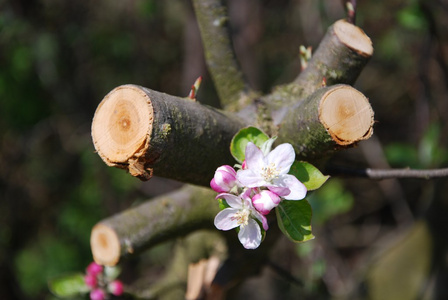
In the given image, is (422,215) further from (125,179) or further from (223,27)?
(125,179)

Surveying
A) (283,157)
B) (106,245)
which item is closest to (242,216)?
(283,157)

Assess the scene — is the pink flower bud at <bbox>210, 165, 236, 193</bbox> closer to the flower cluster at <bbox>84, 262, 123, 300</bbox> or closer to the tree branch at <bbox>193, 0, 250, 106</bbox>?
the tree branch at <bbox>193, 0, 250, 106</bbox>

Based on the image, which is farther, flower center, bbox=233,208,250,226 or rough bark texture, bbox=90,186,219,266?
rough bark texture, bbox=90,186,219,266

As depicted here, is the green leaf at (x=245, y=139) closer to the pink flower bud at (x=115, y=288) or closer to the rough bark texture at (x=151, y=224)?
the rough bark texture at (x=151, y=224)

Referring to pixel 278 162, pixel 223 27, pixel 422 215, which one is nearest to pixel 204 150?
pixel 278 162

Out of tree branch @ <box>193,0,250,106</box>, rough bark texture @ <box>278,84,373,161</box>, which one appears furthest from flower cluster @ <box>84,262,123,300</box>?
rough bark texture @ <box>278,84,373,161</box>

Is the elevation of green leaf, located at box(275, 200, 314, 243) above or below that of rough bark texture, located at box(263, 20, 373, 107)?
below
